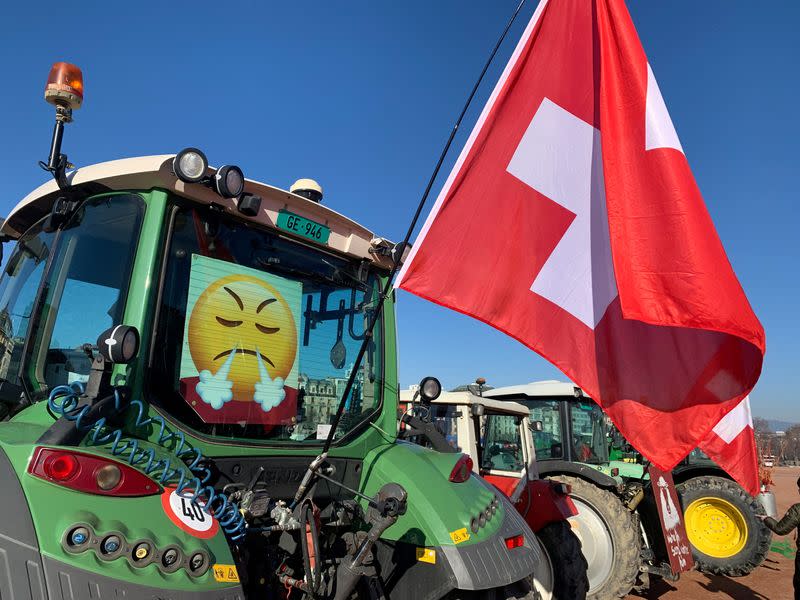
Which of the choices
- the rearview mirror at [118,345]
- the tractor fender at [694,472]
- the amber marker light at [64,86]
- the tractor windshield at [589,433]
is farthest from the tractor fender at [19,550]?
the tractor fender at [694,472]

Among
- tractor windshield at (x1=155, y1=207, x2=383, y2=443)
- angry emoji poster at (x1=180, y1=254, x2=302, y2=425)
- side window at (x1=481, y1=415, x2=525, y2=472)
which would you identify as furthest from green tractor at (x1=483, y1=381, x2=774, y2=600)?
angry emoji poster at (x1=180, y1=254, x2=302, y2=425)

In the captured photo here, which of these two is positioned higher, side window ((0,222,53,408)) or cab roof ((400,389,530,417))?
side window ((0,222,53,408))

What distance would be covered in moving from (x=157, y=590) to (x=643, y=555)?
659 cm

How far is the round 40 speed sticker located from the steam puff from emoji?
52 cm

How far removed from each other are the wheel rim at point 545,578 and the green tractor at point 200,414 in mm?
2677

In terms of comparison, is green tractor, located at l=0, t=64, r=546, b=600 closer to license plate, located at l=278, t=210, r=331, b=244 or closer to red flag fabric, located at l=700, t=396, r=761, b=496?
license plate, located at l=278, t=210, r=331, b=244

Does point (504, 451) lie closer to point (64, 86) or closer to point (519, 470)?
point (519, 470)

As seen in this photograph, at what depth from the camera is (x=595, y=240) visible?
2.92 m

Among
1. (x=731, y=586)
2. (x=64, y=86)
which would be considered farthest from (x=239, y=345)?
(x=731, y=586)

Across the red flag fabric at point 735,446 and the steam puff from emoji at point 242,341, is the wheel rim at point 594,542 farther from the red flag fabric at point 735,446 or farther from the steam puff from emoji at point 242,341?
the steam puff from emoji at point 242,341

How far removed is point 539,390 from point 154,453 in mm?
6807

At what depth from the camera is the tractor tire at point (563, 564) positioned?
5.42 meters

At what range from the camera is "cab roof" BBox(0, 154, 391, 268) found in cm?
230

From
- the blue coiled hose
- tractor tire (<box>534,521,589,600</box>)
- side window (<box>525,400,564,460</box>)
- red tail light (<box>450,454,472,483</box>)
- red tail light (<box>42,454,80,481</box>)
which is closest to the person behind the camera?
red tail light (<box>42,454,80,481</box>)
